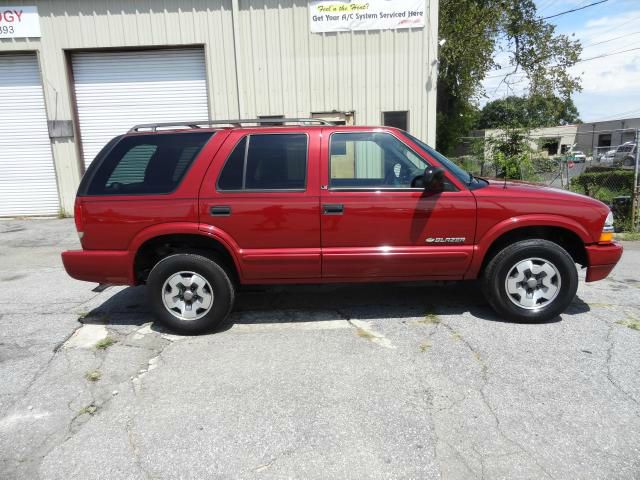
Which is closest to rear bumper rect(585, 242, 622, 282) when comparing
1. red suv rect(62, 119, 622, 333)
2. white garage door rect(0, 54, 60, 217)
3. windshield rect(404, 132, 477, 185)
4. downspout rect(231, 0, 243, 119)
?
red suv rect(62, 119, 622, 333)

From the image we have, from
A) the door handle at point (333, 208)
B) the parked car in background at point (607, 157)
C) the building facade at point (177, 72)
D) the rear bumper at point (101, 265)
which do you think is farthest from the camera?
the parked car in background at point (607, 157)

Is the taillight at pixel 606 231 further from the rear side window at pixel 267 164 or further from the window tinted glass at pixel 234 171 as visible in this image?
the window tinted glass at pixel 234 171

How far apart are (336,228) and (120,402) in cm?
219

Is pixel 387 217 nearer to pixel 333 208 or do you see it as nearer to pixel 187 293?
pixel 333 208

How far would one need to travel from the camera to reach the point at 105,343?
4.21 m

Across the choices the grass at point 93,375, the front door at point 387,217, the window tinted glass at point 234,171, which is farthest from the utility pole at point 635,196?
the grass at point 93,375

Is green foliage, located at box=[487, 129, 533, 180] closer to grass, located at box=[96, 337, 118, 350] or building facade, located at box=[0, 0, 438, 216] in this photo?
building facade, located at box=[0, 0, 438, 216]

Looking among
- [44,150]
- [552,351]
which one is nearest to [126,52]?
[44,150]

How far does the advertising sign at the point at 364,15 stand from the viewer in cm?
1070

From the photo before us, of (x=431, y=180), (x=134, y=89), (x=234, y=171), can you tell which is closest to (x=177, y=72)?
(x=134, y=89)

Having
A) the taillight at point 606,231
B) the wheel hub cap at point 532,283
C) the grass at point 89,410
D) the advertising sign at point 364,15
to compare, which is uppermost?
the advertising sign at point 364,15

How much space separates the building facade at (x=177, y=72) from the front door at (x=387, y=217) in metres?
7.26

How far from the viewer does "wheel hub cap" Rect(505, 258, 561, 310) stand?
4.29 m

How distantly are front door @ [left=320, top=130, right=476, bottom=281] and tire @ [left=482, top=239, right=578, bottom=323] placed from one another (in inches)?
12.8
